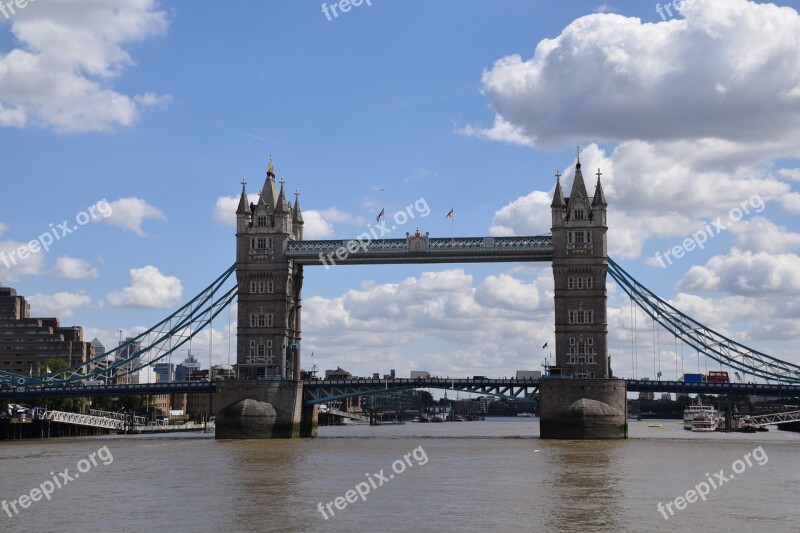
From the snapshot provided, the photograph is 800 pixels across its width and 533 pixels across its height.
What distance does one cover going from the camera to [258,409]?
10600 cm

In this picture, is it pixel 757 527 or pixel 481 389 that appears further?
pixel 481 389

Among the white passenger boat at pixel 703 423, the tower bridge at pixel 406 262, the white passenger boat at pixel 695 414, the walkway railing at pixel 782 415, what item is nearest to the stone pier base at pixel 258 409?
the tower bridge at pixel 406 262

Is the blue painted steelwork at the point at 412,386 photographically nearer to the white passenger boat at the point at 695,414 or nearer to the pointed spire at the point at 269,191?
the pointed spire at the point at 269,191

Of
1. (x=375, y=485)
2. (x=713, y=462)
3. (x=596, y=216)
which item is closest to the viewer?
(x=375, y=485)

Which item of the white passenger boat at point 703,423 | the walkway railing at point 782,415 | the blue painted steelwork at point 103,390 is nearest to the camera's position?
the blue painted steelwork at point 103,390

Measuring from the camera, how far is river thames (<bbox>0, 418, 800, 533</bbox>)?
43781 millimetres

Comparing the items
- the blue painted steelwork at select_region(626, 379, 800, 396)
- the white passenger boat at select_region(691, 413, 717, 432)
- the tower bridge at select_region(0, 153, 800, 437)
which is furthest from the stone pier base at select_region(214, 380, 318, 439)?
the white passenger boat at select_region(691, 413, 717, 432)

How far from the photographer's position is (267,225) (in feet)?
379

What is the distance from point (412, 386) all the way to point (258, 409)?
52.8 feet

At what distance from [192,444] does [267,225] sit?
88.0 feet

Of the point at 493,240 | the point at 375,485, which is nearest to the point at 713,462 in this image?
the point at 375,485

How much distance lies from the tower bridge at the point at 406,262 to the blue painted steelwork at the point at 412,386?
0.15m

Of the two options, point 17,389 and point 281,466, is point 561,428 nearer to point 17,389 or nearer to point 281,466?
point 281,466

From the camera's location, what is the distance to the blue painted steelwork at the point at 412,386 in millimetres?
109062
